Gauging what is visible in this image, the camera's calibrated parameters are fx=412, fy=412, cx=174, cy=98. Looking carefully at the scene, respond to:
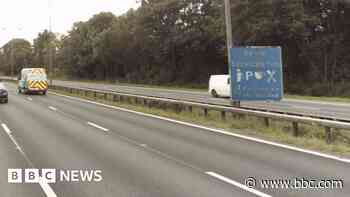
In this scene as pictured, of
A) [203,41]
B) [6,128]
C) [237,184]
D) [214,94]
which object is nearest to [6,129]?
[6,128]

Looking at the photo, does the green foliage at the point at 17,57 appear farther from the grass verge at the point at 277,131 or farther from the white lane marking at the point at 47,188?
the white lane marking at the point at 47,188

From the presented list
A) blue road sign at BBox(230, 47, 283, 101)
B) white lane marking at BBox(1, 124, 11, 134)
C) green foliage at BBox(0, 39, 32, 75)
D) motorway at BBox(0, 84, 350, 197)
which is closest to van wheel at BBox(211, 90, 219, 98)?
blue road sign at BBox(230, 47, 283, 101)

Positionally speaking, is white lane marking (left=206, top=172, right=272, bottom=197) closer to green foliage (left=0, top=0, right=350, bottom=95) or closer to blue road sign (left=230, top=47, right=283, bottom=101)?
blue road sign (left=230, top=47, right=283, bottom=101)

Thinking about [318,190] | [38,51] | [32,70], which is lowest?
[318,190]

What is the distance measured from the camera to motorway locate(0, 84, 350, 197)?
23.5ft

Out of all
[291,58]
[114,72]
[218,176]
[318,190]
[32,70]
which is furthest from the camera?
[114,72]

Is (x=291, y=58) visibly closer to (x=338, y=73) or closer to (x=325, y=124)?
(x=338, y=73)

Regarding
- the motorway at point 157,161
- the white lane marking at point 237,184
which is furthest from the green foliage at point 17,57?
the white lane marking at point 237,184

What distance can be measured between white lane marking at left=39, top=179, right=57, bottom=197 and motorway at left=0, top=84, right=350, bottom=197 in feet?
0.06

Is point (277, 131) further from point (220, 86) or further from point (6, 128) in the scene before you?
point (220, 86)

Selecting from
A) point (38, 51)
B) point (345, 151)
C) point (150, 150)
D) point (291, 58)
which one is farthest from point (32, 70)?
point (38, 51)

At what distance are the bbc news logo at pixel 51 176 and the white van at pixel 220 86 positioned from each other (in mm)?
25205

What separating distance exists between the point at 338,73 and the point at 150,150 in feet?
117

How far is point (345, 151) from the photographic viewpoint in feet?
33.7
